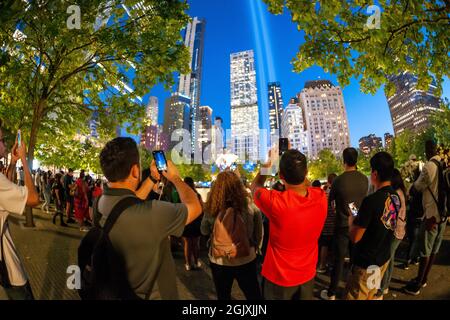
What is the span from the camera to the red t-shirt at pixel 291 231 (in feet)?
8.21

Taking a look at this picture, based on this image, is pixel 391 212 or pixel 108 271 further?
pixel 391 212

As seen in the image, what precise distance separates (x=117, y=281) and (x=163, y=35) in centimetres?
978

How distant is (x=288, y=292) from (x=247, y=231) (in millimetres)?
1085

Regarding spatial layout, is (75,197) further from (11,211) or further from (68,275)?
(11,211)

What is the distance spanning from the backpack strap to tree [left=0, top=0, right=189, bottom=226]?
23.9ft

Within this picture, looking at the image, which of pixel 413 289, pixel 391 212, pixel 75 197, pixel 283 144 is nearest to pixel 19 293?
pixel 283 144

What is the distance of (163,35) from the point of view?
961cm

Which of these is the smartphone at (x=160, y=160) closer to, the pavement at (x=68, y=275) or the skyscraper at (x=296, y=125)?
the pavement at (x=68, y=275)

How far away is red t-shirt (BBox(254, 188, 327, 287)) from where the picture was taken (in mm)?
2502

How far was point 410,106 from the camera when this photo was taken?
153 meters

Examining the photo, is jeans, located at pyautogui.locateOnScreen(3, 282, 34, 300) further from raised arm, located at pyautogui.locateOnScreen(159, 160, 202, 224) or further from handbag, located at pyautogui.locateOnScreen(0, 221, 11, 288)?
→ raised arm, located at pyautogui.locateOnScreen(159, 160, 202, 224)

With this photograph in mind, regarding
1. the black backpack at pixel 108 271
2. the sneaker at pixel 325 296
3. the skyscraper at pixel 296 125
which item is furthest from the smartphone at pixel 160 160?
the skyscraper at pixel 296 125

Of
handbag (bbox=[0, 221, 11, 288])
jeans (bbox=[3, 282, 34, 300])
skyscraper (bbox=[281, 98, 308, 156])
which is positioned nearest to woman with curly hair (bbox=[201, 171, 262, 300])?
jeans (bbox=[3, 282, 34, 300])

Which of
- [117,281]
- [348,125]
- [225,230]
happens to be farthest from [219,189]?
[348,125]
